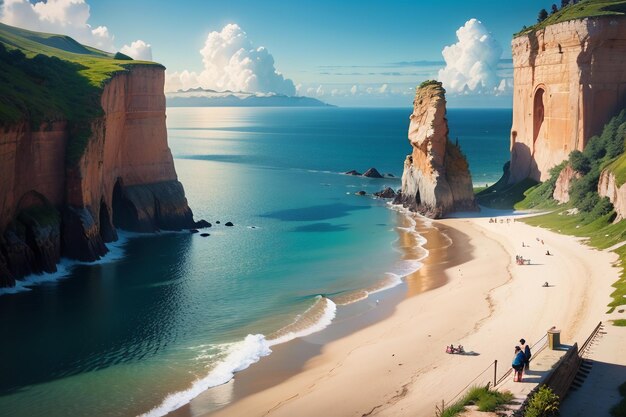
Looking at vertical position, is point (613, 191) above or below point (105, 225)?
above

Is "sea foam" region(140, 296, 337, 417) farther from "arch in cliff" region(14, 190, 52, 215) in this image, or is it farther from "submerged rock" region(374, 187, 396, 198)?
"submerged rock" region(374, 187, 396, 198)

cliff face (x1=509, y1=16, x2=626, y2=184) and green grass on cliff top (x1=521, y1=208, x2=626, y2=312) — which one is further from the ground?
cliff face (x1=509, y1=16, x2=626, y2=184)

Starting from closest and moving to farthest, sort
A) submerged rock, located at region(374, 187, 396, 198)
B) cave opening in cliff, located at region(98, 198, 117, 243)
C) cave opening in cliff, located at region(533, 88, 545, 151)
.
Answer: cave opening in cliff, located at region(98, 198, 117, 243) < cave opening in cliff, located at region(533, 88, 545, 151) < submerged rock, located at region(374, 187, 396, 198)

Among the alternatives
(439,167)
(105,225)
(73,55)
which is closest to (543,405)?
(105,225)

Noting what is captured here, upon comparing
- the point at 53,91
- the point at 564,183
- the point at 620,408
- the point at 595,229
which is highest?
the point at 53,91

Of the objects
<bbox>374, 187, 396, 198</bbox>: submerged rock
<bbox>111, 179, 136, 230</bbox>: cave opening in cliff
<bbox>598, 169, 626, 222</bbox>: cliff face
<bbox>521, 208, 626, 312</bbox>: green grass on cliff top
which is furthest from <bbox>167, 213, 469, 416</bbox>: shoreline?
<bbox>111, 179, 136, 230</bbox>: cave opening in cliff

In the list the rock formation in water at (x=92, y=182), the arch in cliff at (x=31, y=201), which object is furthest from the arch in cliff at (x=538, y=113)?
the arch in cliff at (x=31, y=201)

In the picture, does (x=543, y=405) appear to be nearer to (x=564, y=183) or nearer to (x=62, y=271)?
(x=62, y=271)
